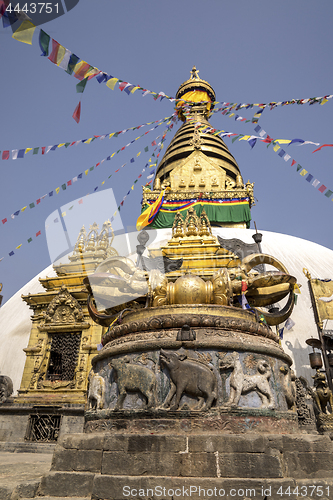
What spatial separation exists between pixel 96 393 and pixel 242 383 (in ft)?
5.82

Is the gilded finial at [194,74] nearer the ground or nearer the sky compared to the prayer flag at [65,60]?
nearer the sky

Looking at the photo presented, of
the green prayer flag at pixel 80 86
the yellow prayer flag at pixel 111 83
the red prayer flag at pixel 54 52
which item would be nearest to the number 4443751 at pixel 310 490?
the green prayer flag at pixel 80 86

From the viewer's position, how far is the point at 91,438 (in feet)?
11.5

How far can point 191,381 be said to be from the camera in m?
3.58

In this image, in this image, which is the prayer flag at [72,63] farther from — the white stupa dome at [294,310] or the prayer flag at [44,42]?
the white stupa dome at [294,310]

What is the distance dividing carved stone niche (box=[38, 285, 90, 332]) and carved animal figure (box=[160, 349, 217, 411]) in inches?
305

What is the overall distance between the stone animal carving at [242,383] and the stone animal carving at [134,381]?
2.65ft

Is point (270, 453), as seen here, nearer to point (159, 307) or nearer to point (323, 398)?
point (159, 307)

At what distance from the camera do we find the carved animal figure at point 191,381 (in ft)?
11.6

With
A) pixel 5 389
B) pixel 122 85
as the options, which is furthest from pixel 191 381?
pixel 5 389

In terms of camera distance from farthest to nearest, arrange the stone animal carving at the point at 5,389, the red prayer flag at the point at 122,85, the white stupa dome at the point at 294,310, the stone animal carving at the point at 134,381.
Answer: the white stupa dome at the point at 294,310
the stone animal carving at the point at 5,389
the red prayer flag at the point at 122,85
the stone animal carving at the point at 134,381

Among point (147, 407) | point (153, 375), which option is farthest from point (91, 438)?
point (153, 375)

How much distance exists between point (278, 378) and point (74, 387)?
25.0ft

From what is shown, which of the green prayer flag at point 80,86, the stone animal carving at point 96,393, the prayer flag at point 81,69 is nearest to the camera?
the stone animal carving at point 96,393
